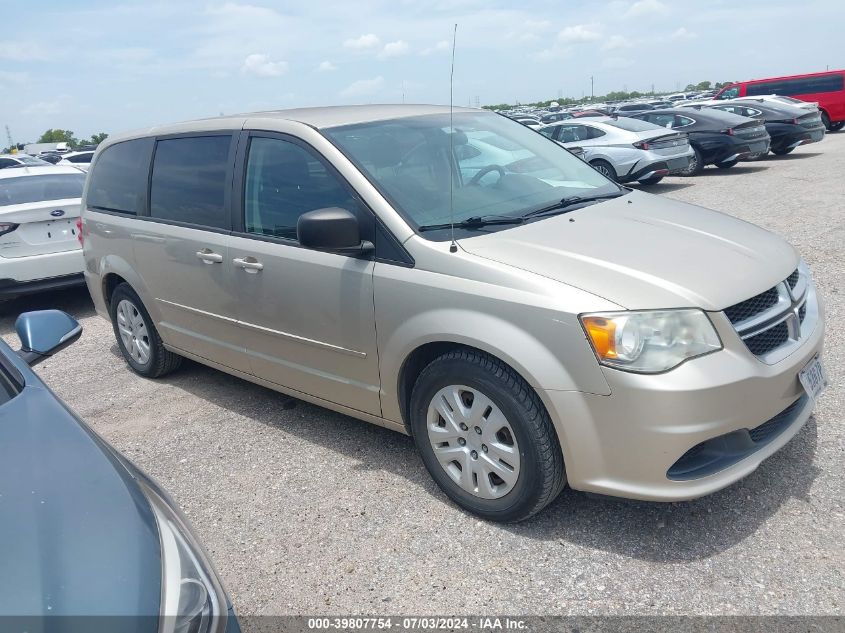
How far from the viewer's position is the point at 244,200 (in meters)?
4.04

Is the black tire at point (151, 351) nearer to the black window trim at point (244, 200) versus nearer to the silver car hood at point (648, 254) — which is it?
the black window trim at point (244, 200)

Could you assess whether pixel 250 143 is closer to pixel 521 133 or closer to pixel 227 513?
pixel 521 133

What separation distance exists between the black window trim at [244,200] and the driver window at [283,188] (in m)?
0.02

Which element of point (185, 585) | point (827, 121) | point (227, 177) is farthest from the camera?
point (827, 121)

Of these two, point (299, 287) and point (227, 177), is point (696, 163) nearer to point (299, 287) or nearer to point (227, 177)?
point (227, 177)

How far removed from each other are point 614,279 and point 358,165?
4.59 ft

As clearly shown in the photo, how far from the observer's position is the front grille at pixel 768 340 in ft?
9.29

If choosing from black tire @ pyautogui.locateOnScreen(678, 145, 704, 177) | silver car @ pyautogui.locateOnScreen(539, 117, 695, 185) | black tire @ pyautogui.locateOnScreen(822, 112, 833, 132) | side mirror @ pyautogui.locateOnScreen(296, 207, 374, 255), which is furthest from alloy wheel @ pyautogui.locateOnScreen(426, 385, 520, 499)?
black tire @ pyautogui.locateOnScreen(822, 112, 833, 132)

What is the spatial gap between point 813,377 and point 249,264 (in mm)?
2774

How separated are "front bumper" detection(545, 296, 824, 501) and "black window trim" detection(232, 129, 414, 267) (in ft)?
3.45

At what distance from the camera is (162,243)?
181 inches

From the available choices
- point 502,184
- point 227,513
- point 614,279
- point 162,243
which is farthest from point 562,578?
point 162,243

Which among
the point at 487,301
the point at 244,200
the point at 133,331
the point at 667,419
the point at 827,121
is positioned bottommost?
the point at 827,121

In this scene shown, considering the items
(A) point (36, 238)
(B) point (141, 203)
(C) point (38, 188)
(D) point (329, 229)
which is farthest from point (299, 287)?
(C) point (38, 188)
